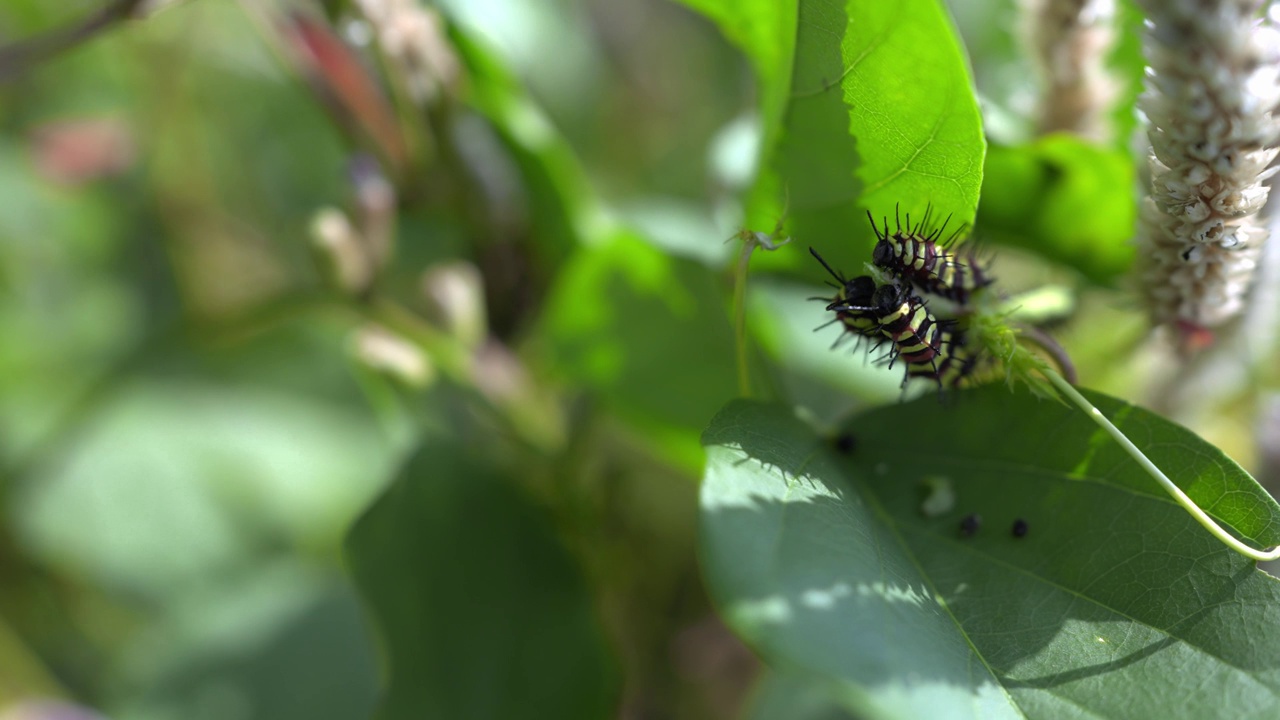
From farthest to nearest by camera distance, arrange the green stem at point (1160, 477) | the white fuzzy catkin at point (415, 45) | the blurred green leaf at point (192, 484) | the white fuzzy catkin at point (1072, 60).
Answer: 1. the blurred green leaf at point (192, 484)
2. the white fuzzy catkin at point (415, 45)
3. the white fuzzy catkin at point (1072, 60)
4. the green stem at point (1160, 477)

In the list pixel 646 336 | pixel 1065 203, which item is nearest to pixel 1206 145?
pixel 1065 203

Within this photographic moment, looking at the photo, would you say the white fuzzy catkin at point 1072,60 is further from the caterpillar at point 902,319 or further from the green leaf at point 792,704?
the green leaf at point 792,704

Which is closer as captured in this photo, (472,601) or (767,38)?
(767,38)

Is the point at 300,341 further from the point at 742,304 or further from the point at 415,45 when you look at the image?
the point at 742,304

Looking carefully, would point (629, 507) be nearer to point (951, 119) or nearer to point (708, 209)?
point (708, 209)

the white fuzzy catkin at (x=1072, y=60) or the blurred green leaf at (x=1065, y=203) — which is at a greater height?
the white fuzzy catkin at (x=1072, y=60)

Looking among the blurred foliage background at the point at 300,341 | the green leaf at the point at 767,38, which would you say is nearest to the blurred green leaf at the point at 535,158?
the blurred foliage background at the point at 300,341

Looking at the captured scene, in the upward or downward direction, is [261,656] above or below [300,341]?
below

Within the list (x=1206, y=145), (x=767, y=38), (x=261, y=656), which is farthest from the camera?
(x=261, y=656)
